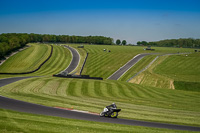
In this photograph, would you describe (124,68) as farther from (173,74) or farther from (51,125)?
(51,125)

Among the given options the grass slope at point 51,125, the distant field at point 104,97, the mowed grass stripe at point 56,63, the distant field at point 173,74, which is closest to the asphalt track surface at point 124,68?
the distant field at point 173,74

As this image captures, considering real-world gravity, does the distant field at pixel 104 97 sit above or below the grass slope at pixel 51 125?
below

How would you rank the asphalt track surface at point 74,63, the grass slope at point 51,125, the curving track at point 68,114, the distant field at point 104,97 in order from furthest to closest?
the asphalt track surface at point 74,63 → the distant field at point 104,97 → the curving track at point 68,114 → the grass slope at point 51,125

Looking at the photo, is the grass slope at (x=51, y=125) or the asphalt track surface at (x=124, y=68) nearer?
the grass slope at (x=51, y=125)

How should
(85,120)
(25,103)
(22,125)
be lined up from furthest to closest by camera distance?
(25,103), (85,120), (22,125)

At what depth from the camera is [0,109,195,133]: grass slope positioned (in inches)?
605

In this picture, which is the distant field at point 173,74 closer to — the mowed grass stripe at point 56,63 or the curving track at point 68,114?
the mowed grass stripe at point 56,63

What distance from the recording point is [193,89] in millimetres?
51875

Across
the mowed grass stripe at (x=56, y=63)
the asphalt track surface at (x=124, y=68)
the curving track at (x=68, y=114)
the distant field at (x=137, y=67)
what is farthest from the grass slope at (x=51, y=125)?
the mowed grass stripe at (x=56, y=63)

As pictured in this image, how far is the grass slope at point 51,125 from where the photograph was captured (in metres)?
15.4

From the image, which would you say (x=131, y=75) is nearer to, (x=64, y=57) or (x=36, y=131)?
(x=64, y=57)

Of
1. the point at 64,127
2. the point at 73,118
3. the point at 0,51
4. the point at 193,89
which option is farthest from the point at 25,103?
the point at 0,51

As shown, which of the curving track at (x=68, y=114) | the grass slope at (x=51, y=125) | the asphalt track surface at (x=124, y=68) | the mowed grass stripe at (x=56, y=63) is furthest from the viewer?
Answer: the mowed grass stripe at (x=56, y=63)

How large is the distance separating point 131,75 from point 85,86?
29707 millimetres
